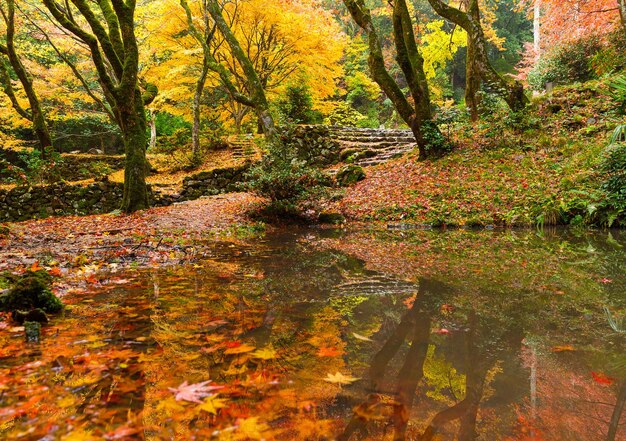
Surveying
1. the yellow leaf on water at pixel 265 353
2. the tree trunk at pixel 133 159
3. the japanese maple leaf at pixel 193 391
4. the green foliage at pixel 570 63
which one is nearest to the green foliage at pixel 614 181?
the yellow leaf on water at pixel 265 353

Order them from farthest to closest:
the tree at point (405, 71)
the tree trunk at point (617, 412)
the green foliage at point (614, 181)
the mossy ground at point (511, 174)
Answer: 1. the tree at point (405, 71)
2. the mossy ground at point (511, 174)
3. the green foliage at point (614, 181)
4. the tree trunk at point (617, 412)

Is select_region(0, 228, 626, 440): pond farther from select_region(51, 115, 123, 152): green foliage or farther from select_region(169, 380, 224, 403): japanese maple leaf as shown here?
select_region(51, 115, 123, 152): green foliage

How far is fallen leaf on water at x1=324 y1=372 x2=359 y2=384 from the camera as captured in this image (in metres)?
1.60

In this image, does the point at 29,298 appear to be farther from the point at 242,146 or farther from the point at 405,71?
the point at 242,146

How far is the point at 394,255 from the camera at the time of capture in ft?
15.2

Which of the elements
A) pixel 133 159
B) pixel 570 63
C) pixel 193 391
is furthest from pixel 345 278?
pixel 570 63

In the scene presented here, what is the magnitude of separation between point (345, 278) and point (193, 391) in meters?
2.16

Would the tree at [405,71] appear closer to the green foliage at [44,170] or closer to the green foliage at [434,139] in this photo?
the green foliage at [434,139]

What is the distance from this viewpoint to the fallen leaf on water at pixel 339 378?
160 centimetres

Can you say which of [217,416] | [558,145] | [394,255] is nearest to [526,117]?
[558,145]

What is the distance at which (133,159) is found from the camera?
8250mm

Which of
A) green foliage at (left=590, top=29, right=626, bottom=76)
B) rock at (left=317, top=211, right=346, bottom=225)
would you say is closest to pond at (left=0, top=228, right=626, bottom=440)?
rock at (left=317, top=211, right=346, bottom=225)

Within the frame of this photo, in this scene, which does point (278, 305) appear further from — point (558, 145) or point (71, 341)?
point (558, 145)

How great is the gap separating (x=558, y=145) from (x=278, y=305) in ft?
31.5
